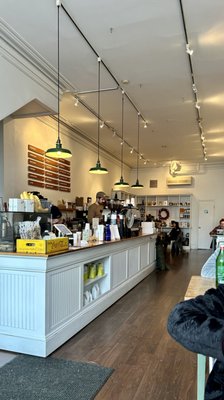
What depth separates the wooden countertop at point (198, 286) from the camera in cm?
172

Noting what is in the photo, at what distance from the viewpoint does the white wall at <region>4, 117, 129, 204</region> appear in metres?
5.82

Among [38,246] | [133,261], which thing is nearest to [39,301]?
[38,246]

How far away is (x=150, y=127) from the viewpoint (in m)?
8.34

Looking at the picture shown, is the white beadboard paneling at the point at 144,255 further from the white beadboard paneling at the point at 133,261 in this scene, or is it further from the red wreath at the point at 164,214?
the red wreath at the point at 164,214

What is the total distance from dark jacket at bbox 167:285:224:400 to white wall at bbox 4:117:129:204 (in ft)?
17.3

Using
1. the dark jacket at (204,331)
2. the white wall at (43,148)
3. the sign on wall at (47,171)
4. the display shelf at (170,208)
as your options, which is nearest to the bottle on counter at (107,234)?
the white wall at (43,148)

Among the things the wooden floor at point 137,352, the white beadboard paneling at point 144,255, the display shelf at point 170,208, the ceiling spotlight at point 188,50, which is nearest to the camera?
the wooden floor at point 137,352

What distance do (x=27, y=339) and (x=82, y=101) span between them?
4840mm

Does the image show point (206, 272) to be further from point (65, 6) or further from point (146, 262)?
point (146, 262)

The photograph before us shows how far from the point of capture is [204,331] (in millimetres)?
739

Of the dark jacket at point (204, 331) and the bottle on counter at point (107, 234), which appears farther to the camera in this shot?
the bottle on counter at point (107, 234)

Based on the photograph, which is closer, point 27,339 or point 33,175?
point 27,339

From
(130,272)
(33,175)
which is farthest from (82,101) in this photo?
(130,272)

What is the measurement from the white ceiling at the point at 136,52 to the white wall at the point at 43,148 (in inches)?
26.6
